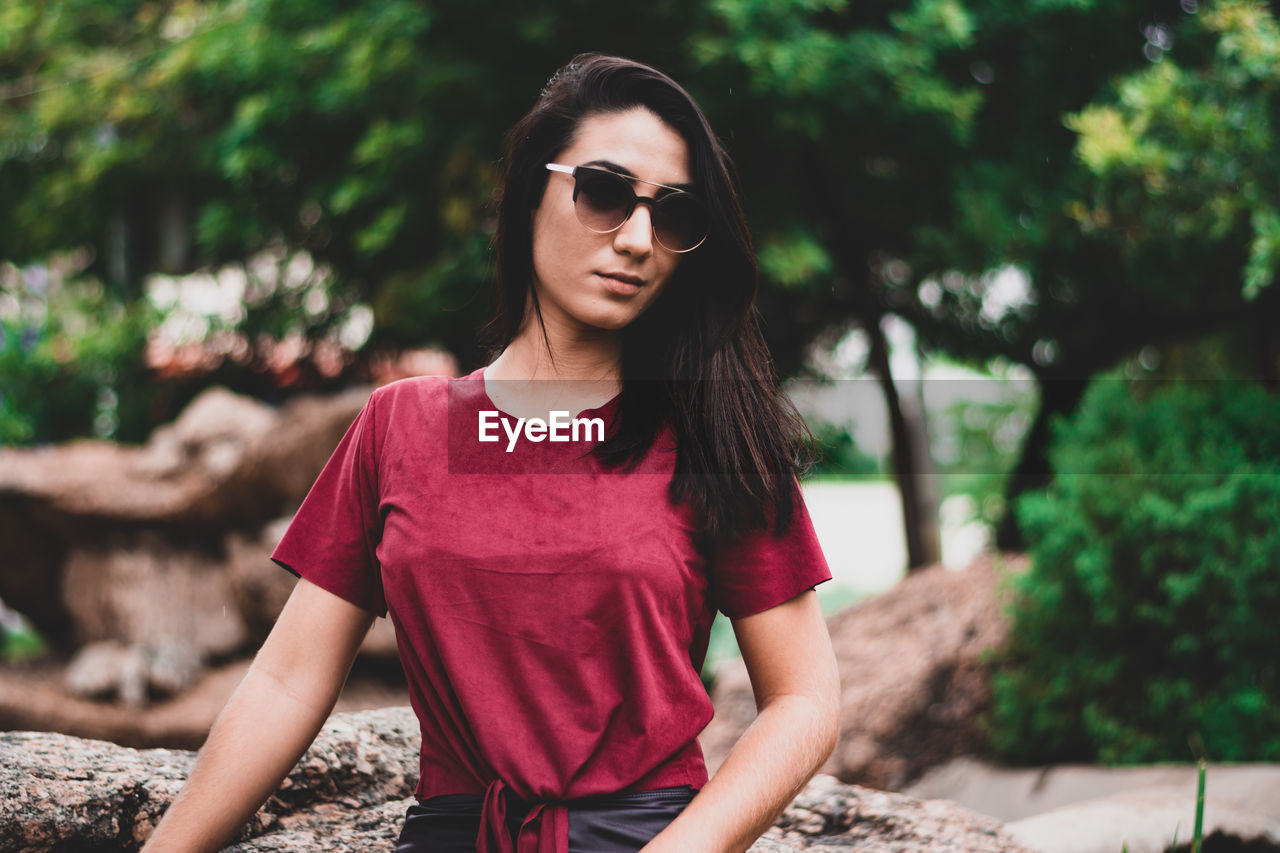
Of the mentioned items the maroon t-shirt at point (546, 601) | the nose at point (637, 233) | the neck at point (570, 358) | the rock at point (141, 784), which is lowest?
the rock at point (141, 784)

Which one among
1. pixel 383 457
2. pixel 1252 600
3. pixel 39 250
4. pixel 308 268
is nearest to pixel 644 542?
pixel 383 457

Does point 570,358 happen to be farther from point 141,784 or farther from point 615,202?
point 141,784

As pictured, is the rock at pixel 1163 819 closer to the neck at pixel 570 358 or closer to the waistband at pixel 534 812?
the waistband at pixel 534 812

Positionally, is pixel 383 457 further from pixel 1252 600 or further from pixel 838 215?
pixel 838 215

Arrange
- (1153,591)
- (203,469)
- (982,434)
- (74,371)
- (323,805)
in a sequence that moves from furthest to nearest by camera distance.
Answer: (982,434)
(74,371)
(203,469)
(1153,591)
(323,805)

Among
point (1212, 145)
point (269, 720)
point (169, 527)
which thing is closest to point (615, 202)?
point (269, 720)

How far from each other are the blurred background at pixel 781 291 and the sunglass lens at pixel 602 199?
0.63 metres

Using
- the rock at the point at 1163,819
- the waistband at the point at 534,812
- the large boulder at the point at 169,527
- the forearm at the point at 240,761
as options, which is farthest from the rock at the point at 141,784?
the large boulder at the point at 169,527

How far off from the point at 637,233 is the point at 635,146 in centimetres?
14

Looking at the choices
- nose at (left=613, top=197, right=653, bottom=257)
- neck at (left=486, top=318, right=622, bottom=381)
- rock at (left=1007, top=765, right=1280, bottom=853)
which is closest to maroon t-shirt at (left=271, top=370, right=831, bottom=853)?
neck at (left=486, top=318, right=622, bottom=381)

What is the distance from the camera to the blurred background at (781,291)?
4434 millimetres

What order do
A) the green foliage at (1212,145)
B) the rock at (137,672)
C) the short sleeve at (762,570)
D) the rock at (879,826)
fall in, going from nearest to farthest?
1. the short sleeve at (762,570)
2. the rock at (879,826)
3. the green foliage at (1212,145)
4. the rock at (137,672)

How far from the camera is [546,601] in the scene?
148cm

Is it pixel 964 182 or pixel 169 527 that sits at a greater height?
pixel 964 182
